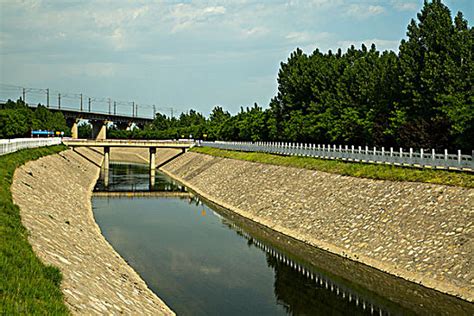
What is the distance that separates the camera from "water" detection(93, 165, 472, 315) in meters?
25.6

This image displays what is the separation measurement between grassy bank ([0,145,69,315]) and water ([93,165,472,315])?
8.22m

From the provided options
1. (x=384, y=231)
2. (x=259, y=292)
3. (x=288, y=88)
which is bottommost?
(x=259, y=292)

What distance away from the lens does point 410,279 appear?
2758 centimetres

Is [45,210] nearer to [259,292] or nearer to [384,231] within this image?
[259,292]

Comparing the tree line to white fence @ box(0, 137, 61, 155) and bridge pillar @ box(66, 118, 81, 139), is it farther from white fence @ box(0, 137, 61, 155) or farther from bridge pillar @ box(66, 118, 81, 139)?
bridge pillar @ box(66, 118, 81, 139)

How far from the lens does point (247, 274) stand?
105 ft

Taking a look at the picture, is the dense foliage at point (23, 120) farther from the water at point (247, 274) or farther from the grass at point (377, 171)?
the water at point (247, 274)

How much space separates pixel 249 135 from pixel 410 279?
300ft

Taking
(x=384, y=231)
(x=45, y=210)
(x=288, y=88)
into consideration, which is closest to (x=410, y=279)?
(x=384, y=231)

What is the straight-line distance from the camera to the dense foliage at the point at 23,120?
4232 inches

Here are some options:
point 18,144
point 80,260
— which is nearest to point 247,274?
point 80,260

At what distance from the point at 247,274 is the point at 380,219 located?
9.22 metres

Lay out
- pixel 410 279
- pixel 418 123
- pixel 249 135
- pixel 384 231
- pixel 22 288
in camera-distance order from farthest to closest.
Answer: pixel 249 135 → pixel 418 123 → pixel 384 231 → pixel 410 279 → pixel 22 288

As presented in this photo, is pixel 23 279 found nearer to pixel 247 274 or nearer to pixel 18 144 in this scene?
pixel 247 274
